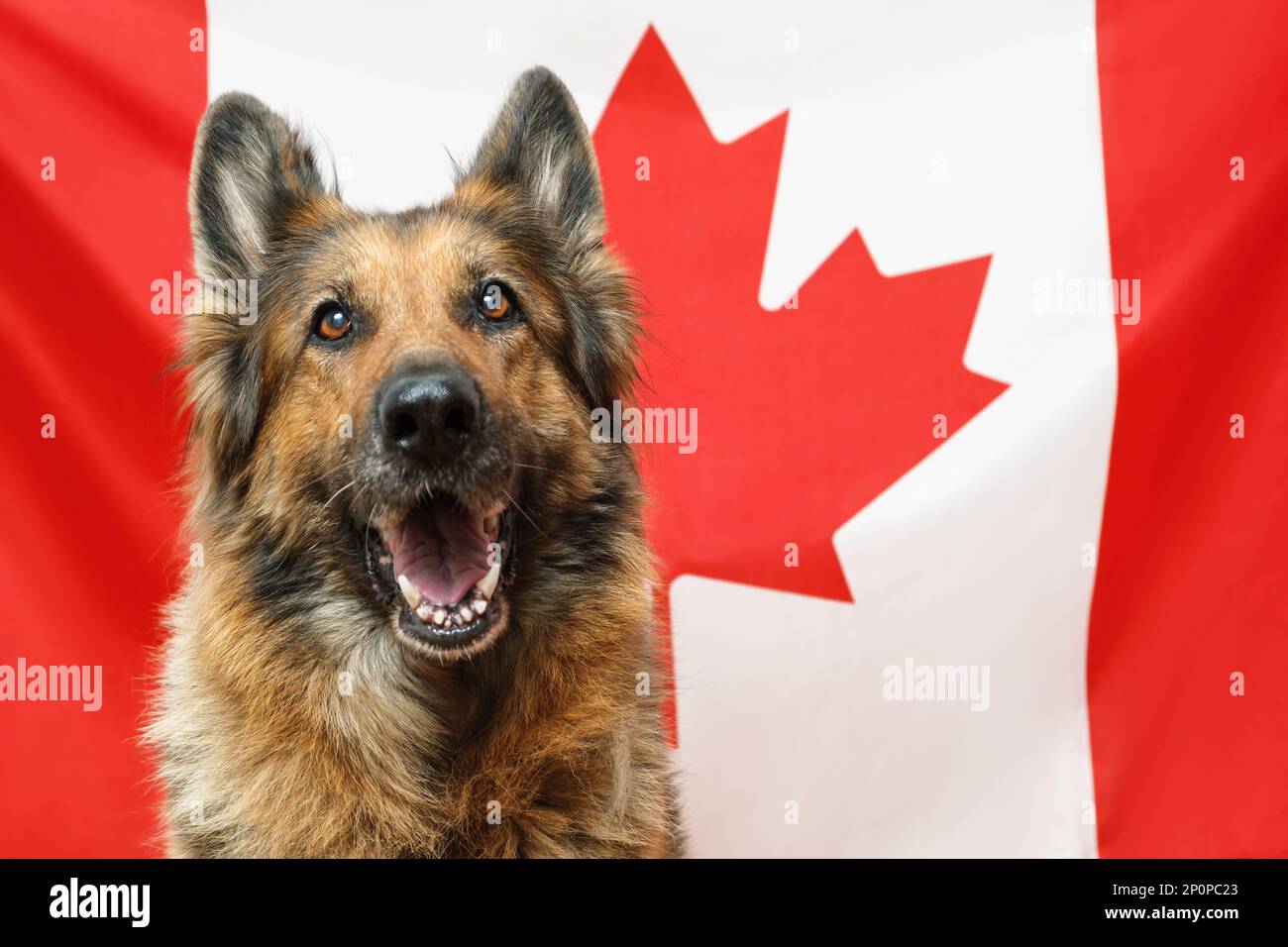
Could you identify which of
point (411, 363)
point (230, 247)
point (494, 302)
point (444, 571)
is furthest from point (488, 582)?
point (230, 247)

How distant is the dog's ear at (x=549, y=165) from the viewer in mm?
3289

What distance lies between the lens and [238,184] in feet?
10.1

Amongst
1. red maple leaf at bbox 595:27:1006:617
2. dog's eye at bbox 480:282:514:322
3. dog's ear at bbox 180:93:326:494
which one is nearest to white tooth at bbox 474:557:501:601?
dog's eye at bbox 480:282:514:322

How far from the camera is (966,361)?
393 cm

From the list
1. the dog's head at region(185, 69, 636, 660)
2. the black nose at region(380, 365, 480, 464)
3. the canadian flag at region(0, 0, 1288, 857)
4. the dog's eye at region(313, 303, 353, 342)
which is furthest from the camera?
the canadian flag at region(0, 0, 1288, 857)

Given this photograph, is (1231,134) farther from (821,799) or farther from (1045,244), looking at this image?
(821,799)

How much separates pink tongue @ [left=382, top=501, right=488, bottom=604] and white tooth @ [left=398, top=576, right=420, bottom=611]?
11 mm

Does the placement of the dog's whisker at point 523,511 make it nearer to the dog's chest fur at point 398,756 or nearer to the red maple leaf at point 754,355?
the dog's chest fur at point 398,756

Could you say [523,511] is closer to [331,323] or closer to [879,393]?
[331,323]

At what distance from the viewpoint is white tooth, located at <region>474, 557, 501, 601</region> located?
2654 mm

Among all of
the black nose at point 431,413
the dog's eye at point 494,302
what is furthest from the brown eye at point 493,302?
the black nose at point 431,413

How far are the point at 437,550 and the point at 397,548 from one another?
0.33 ft

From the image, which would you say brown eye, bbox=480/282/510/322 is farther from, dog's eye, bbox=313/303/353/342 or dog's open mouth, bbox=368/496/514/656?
dog's open mouth, bbox=368/496/514/656

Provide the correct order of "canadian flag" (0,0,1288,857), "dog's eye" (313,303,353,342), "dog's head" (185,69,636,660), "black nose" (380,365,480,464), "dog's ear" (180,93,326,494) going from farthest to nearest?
"canadian flag" (0,0,1288,857) → "dog's ear" (180,93,326,494) → "dog's eye" (313,303,353,342) → "dog's head" (185,69,636,660) → "black nose" (380,365,480,464)
